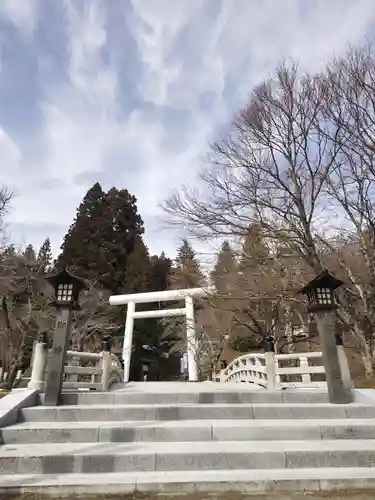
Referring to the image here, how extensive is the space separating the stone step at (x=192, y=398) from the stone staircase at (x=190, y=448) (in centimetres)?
11

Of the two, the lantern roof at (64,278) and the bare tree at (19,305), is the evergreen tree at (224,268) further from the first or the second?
the bare tree at (19,305)

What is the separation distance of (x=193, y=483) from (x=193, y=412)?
5.66 ft

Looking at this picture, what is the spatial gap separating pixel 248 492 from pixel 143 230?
3266cm

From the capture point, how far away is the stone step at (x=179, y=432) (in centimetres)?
470

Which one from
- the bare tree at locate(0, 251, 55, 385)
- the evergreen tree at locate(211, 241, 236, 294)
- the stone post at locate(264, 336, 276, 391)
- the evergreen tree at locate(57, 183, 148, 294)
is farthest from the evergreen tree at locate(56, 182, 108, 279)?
the stone post at locate(264, 336, 276, 391)

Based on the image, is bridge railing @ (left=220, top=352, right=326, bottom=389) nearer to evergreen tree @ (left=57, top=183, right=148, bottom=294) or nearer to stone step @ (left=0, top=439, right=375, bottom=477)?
stone step @ (left=0, top=439, right=375, bottom=477)

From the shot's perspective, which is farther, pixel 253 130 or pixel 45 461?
pixel 253 130

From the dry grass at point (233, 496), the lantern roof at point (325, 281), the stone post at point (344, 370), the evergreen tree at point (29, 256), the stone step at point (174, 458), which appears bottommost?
the dry grass at point (233, 496)

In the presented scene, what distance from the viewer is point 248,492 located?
3.70m

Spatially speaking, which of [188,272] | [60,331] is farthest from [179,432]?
[188,272]

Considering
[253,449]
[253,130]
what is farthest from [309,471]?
[253,130]

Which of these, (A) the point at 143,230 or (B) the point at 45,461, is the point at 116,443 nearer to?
(B) the point at 45,461

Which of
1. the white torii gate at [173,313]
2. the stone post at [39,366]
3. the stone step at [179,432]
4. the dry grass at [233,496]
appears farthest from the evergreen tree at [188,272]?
the dry grass at [233,496]

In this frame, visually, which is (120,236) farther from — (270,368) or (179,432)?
(179,432)
